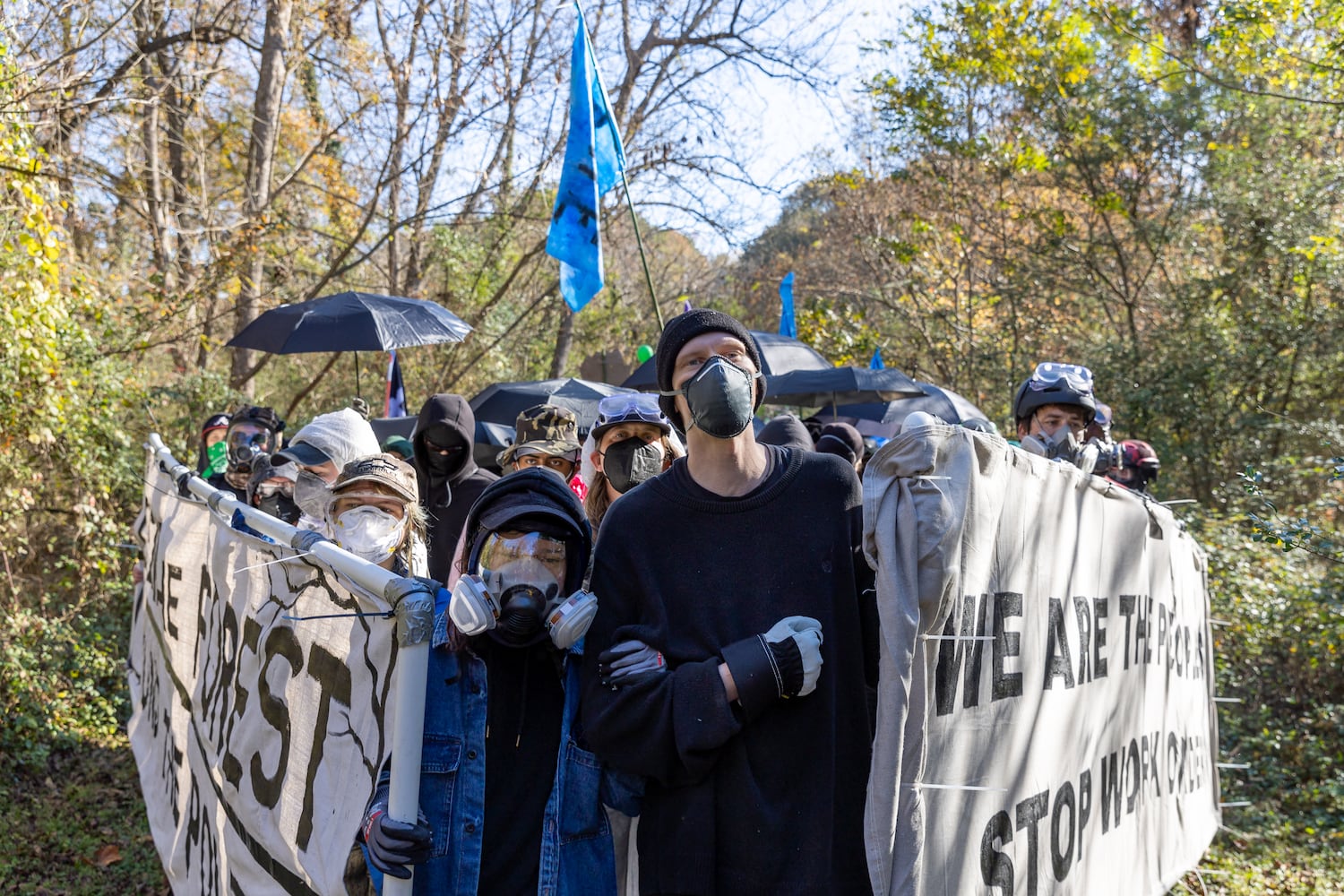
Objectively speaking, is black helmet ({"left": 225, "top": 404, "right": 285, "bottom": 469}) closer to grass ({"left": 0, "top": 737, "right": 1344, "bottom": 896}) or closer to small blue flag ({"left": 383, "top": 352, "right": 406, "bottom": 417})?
grass ({"left": 0, "top": 737, "right": 1344, "bottom": 896})

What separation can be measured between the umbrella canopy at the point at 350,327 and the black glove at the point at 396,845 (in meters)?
6.43

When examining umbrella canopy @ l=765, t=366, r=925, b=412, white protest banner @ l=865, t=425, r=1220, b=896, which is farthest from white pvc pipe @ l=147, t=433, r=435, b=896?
umbrella canopy @ l=765, t=366, r=925, b=412

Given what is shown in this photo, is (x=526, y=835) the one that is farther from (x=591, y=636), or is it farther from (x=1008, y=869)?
(x=1008, y=869)

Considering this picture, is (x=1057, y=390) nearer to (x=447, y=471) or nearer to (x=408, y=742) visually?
(x=447, y=471)

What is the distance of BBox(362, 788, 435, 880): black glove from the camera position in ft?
7.79

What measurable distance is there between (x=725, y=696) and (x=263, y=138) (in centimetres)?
1301

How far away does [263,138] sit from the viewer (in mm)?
13812

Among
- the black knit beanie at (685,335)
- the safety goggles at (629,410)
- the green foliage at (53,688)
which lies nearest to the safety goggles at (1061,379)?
the safety goggles at (629,410)

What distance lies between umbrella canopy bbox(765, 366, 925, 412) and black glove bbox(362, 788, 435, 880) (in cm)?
813

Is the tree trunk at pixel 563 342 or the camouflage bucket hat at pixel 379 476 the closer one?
the camouflage bucket hat at pixel 379 476

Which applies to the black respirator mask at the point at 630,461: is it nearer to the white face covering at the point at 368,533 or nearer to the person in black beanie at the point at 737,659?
the white face covering at the point at 368,533

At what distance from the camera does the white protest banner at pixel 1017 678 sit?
252 cm

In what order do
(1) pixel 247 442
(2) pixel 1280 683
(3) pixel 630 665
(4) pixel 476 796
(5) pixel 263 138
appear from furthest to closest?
(5) pixel 263 138 < (2) pixel 1280 683 < (1) pixel 247 442 < (4) pixel 476 796 < (3) pixel 630 665

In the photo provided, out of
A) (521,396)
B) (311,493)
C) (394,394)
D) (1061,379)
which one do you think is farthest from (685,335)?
(394,394)
